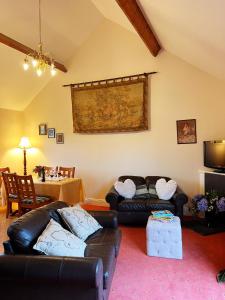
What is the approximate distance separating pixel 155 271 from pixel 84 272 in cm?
136

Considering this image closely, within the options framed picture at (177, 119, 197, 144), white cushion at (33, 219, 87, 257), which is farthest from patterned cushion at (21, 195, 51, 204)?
framed picture at (177, 119, 197, 144)

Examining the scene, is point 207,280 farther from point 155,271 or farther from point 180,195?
point 180,195

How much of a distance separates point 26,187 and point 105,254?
2482mm

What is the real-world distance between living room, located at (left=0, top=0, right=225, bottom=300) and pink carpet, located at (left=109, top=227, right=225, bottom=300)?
52 mm

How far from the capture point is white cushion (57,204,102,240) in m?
2.46

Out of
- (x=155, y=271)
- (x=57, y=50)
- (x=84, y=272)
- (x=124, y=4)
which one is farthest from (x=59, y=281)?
(x=57, y=50)

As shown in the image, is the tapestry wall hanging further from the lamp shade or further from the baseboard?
the baseboard

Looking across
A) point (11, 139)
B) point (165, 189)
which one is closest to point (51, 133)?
point (11, 139)

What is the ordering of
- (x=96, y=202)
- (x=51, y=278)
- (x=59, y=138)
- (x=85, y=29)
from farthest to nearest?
(x=59, y=138) → (x=96, y=202) → (x=85, y=29) → (x=51, y=278)

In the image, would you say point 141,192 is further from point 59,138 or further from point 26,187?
point 59,138

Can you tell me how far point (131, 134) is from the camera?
5.13 metres

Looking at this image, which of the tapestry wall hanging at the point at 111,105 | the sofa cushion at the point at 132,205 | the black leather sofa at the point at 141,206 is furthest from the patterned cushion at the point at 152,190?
the tapestry wall hanging at the point at 111,105

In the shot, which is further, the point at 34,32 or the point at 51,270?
the point at 34,32

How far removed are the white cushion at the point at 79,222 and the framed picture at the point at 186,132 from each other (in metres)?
2.76
